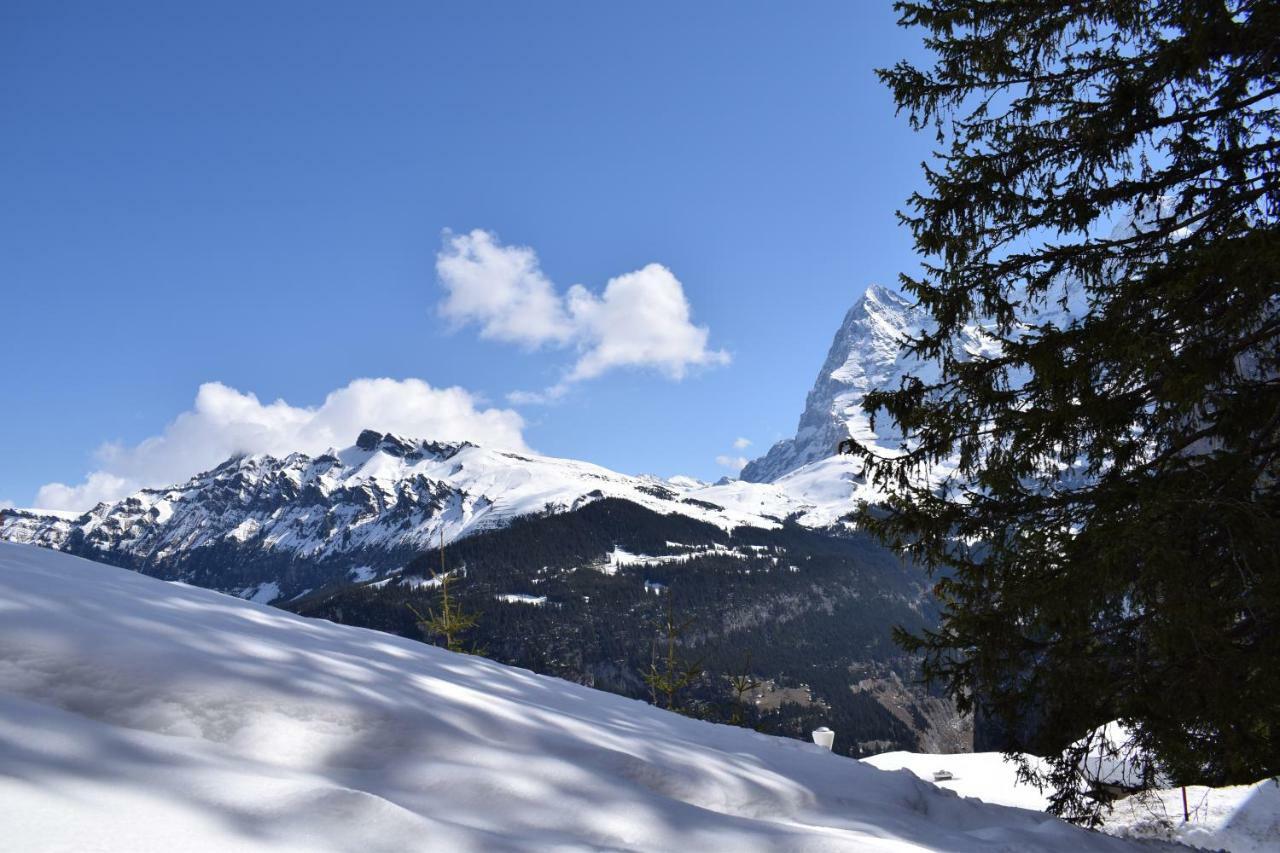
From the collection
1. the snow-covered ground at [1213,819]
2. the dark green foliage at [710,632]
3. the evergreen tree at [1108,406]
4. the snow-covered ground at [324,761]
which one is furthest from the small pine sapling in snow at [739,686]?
the dark green foliage at [710,632]

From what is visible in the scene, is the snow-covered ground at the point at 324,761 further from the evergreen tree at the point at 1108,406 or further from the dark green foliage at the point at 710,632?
the dark green foliage at the point at 710,632

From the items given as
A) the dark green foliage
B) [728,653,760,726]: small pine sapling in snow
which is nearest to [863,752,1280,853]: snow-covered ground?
[728,653,760,726]: small pine sapling in snow

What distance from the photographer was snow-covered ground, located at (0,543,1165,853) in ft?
5.04

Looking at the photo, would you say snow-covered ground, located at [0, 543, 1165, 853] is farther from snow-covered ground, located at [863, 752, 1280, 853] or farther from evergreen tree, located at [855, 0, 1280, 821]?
snow-covered ground, located at [863, 752, 1280, 853]

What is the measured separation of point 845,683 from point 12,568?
15709 cm

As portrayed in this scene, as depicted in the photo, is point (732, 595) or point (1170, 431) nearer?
point (1170, 431)

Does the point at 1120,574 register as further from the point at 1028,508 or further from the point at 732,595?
the point at 732,595

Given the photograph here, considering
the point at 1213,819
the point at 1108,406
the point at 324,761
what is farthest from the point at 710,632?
the point at 324,761

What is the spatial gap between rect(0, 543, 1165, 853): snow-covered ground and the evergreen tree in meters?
2.07

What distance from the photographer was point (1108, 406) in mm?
5230

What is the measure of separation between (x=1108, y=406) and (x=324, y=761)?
5808 millimetres

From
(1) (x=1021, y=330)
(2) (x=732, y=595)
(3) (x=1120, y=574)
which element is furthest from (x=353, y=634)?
(2) (x=732, y=595)

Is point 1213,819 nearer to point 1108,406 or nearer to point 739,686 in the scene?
point 1108,406

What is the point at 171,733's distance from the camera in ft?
6.66
